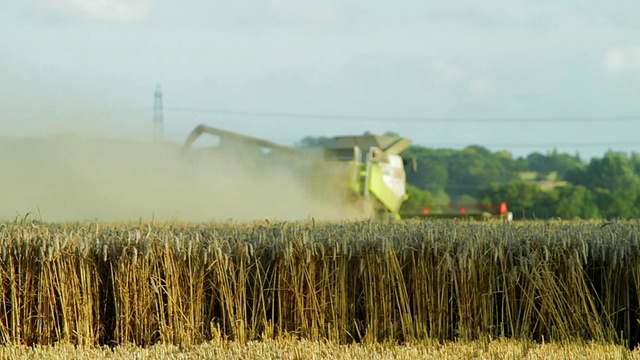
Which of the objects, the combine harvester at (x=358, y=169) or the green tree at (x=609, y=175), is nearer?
the combine harvester at (x=358, y=169)

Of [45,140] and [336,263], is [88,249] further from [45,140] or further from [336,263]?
[45,140]

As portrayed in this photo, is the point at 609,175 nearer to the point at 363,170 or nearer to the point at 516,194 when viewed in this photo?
the point at 516,194

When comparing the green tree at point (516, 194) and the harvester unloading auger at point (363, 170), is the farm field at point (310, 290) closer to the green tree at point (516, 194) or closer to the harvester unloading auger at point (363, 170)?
the harvester unloading auger at point (363, 170)

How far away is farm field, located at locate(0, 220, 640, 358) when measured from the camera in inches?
318

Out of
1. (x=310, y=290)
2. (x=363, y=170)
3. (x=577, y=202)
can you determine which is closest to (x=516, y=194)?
(x=577, y=202)

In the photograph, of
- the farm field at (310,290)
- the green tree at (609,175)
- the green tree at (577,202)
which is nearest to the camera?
the farm field at (310,290)

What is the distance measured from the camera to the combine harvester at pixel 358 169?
21.1 m

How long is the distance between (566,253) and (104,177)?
57.2 feet

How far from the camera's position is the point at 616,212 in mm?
81562

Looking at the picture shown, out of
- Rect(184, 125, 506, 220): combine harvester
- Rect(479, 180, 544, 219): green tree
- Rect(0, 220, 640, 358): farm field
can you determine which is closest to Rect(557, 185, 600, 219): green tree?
Rect(479, 180, 544, 219): green tree

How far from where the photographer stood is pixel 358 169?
21.2 metres

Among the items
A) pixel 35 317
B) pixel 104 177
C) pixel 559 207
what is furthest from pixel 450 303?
pixel 559 207

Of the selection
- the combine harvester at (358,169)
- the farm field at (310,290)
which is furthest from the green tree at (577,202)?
the farm field at (310,290)

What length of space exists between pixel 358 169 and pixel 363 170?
15 cm
